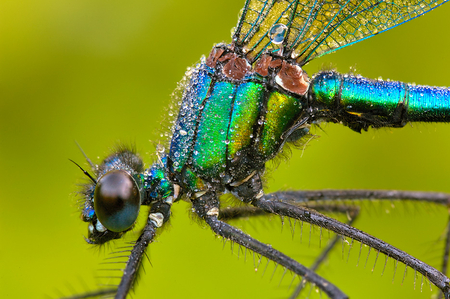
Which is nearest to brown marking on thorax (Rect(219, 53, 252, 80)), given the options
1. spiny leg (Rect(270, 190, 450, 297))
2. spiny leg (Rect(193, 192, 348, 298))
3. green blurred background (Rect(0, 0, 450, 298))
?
spiny leg (Rect(193, 192, 348, 298))

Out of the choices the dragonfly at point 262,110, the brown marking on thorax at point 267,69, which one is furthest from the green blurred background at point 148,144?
the brown marking on thorax at point 267,69

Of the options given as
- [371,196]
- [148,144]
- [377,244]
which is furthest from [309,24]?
[148,144]

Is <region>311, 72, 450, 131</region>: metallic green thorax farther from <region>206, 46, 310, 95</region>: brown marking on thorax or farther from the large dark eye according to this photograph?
the large dark eye

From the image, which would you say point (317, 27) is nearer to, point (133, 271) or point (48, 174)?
point (133, 271)

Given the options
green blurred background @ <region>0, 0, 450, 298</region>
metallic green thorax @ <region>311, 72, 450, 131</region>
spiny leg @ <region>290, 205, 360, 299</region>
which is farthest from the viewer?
spiny leg @ <region>290, 205, 360, 299</region>

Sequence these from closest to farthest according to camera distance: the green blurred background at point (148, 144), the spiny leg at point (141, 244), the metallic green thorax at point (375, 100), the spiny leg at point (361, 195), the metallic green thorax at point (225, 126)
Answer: the spiny leg at point (141, 244)
the metallic green thorax at point (225, 126)
the metallic green thorax at point (375, 100)
the spiny leg at point (361, 195)
the green blurred background at point (148, 144)

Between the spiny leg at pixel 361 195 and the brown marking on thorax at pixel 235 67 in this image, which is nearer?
the brown marking on thorax at pixel 235 67

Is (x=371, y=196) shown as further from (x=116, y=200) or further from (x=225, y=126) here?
(x=116, y=200)

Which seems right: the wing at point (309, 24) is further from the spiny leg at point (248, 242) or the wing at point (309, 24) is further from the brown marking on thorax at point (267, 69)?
the spiny leg at point (248, 242)
